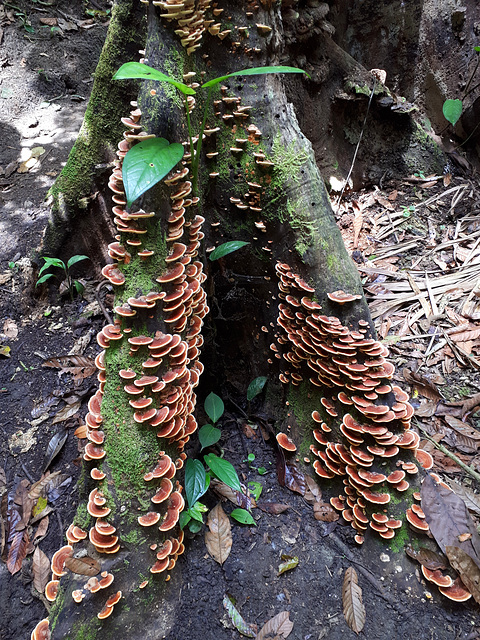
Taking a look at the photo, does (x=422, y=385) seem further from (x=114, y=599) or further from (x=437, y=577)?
(x=114, y=599)

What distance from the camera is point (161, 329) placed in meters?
2.62

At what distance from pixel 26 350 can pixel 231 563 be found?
9.96 ft

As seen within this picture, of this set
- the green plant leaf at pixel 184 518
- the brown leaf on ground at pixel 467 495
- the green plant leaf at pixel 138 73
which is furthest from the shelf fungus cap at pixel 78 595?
the green plant leaf at pixel 138 73

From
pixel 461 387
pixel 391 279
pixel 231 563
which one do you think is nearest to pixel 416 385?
pixel 461 387

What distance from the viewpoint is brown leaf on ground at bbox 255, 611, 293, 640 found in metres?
2.53

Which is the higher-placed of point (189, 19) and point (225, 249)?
point (189, 19)

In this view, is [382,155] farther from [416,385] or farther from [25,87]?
[25,87]

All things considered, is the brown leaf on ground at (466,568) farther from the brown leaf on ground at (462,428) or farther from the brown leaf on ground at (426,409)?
the brown leaf on ground at (426,409)

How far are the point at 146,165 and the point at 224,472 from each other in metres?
2.14

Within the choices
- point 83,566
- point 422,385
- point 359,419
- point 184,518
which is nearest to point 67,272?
point 184,518

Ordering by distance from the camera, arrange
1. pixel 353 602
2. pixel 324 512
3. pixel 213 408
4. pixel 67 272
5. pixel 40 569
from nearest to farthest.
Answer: pixel 353 602, pixel 40 569, pixel 324 512, pixel 213 408, pixel 67 272

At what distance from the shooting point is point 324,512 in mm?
3037

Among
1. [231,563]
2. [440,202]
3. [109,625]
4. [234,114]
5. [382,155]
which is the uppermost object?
[234,114]

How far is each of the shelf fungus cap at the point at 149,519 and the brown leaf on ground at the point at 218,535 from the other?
0.69 metres
